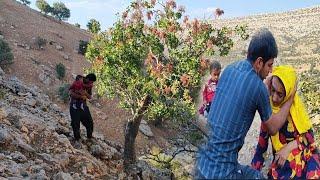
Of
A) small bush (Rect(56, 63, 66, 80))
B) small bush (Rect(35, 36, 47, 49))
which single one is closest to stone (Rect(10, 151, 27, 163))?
small bush (Rect(56, 63, 66, 80))

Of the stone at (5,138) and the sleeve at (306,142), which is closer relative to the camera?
the sleeve at (306,142)

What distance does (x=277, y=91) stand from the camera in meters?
2.98

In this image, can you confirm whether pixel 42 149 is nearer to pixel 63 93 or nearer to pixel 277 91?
pixel 277 91

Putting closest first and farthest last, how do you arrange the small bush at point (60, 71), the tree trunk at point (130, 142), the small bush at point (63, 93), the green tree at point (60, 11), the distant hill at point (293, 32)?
1. the tree trunk at point (130, 142)
2. the small bush at point (63, 93)
3. the small bush at point (60, 71)
4. the green tree at point (60, 11)
5. the distant hill at point (293, 32)

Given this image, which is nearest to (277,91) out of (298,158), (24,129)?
(298,158)

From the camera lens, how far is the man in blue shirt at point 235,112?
2.65 meters

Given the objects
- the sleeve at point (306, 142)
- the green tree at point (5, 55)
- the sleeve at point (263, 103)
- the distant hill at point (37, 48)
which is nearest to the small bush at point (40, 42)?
the distant hill at point (37, 48)

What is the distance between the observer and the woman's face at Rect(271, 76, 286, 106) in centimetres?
297

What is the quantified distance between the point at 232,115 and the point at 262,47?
0.47m

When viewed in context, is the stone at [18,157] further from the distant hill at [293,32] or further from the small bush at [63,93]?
the distant hill at [293,32]

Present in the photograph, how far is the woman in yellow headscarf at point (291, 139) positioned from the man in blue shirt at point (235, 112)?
0.81ft

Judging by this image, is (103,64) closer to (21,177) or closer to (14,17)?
(21,177)

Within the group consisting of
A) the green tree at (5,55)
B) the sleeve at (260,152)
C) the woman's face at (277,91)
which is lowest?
the sleeve at (260,152)

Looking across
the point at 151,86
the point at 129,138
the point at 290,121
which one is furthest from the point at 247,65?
the point at 129,138
